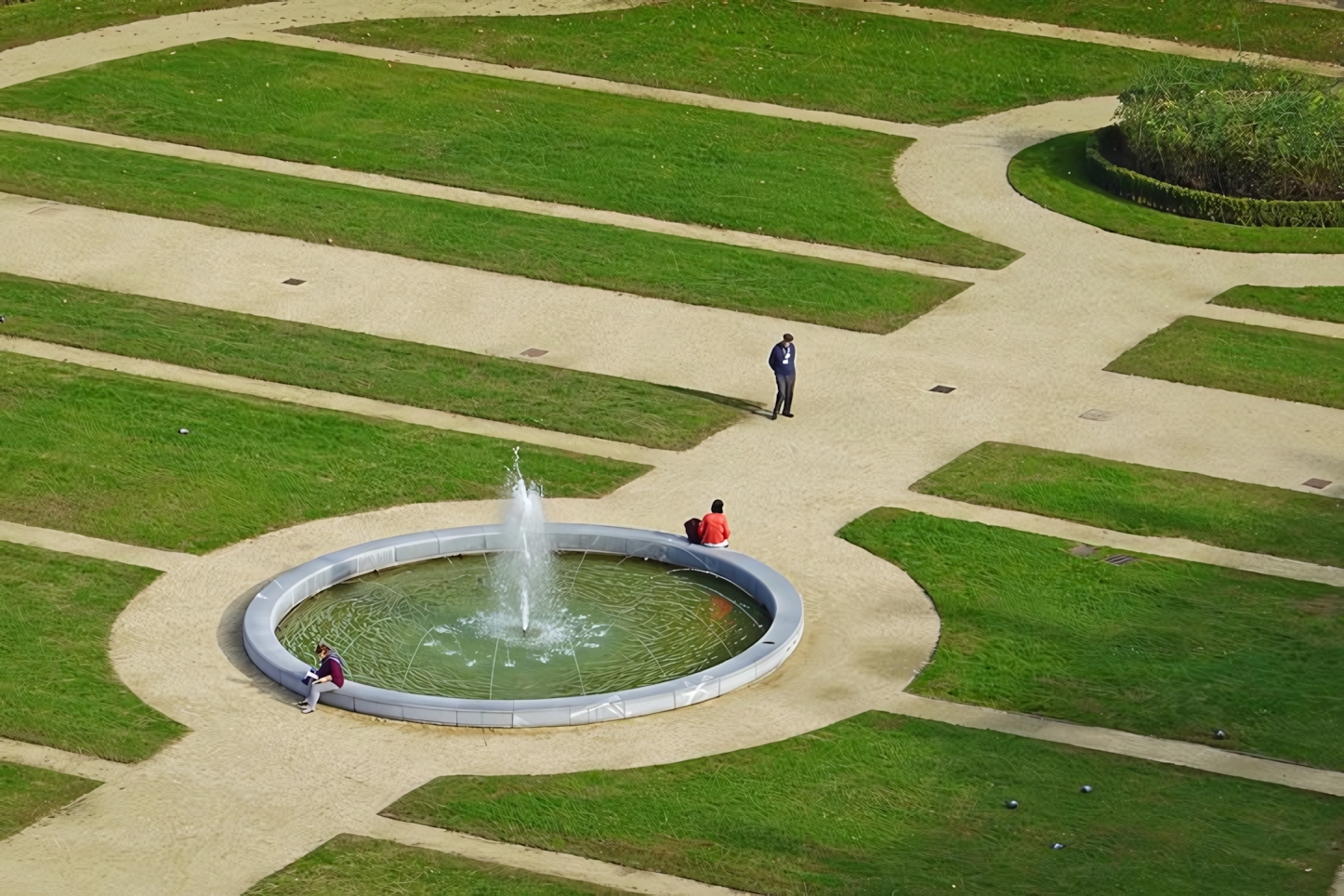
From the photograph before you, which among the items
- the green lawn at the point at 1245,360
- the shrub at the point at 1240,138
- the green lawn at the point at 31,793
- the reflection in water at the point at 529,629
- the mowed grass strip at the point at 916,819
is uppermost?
the shrub at the point at 1240,138

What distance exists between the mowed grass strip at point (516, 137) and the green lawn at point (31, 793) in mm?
22704

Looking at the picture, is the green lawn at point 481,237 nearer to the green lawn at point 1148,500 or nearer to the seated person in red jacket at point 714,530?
the green lawn at point 1148,500

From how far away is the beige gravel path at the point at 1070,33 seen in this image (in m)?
54.7

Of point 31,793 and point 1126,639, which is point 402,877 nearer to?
point 31,793

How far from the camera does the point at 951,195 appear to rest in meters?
47.3

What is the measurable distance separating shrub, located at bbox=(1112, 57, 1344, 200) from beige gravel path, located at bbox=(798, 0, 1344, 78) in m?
6.59

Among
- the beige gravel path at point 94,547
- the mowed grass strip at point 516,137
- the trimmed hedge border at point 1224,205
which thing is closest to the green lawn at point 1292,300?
the trimmed hedge border at point 1224,205

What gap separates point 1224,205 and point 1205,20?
12138 millimetres

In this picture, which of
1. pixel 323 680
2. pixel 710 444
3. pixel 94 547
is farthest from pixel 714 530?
pixel 94 547

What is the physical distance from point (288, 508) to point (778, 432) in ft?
26.7

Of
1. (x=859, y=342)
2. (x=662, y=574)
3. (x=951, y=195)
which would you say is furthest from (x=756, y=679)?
(x=951, y=195)

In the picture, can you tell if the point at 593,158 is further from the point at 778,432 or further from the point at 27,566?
the point at 27,566

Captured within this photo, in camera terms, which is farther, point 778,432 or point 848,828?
point 778,432

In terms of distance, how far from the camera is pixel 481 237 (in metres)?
43.4
